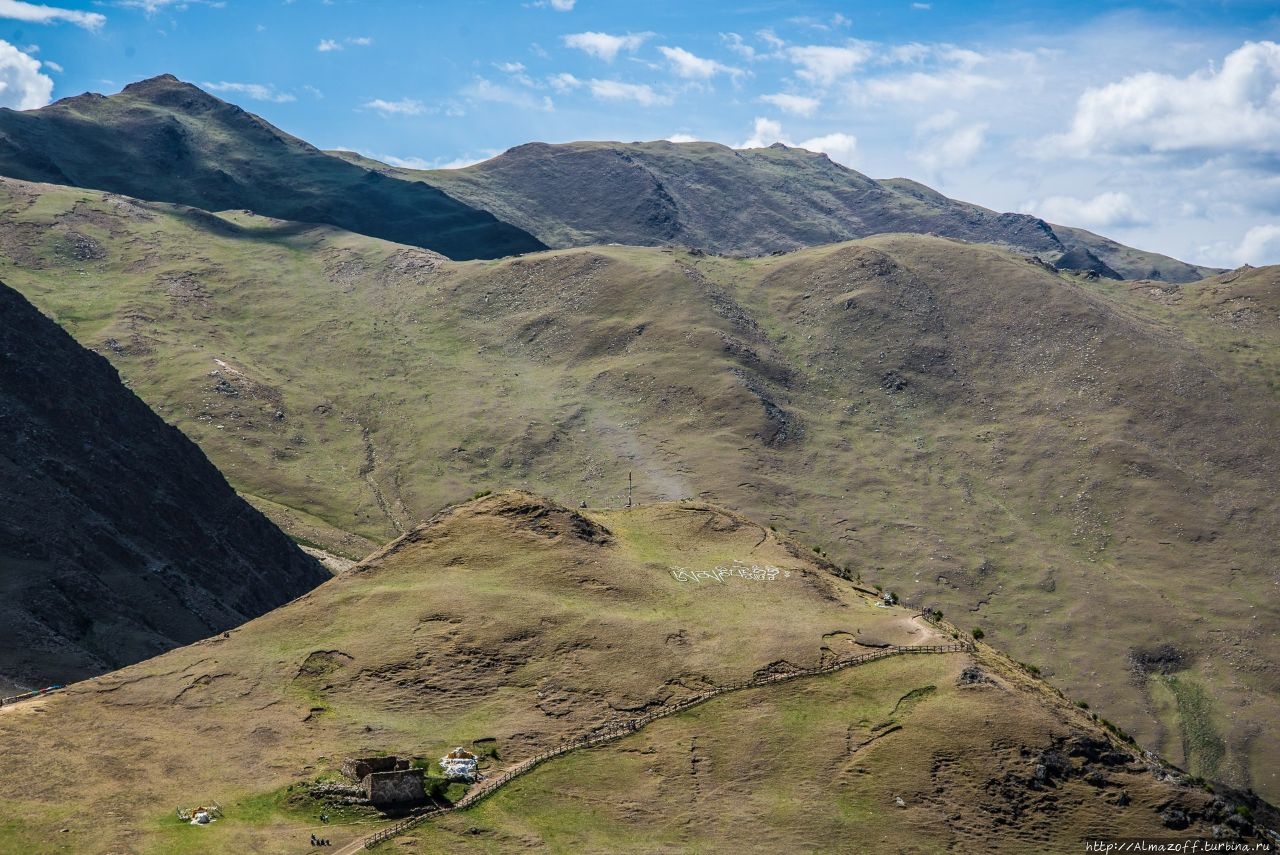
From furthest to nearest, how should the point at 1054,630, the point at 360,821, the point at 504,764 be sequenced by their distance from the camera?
the point at 1054,630 < the point at 504,764 < the point at 360,821

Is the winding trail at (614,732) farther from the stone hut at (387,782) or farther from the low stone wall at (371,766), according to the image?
the low stone wall at (371,766)

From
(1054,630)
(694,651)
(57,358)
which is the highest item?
(57,358)

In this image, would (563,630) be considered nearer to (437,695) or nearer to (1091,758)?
(437,695)

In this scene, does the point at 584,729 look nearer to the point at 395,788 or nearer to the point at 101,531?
the point at 395,788

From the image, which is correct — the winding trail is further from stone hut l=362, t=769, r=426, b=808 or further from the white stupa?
stone hut l=362, t=769, r=426, b=808

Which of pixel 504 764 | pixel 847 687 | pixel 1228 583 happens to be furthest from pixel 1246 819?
pixel 1228 583

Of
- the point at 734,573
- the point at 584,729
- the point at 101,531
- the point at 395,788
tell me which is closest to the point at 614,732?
the point at 584,729

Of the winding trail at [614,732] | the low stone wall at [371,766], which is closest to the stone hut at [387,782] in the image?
the low stone wall at [371,766]
